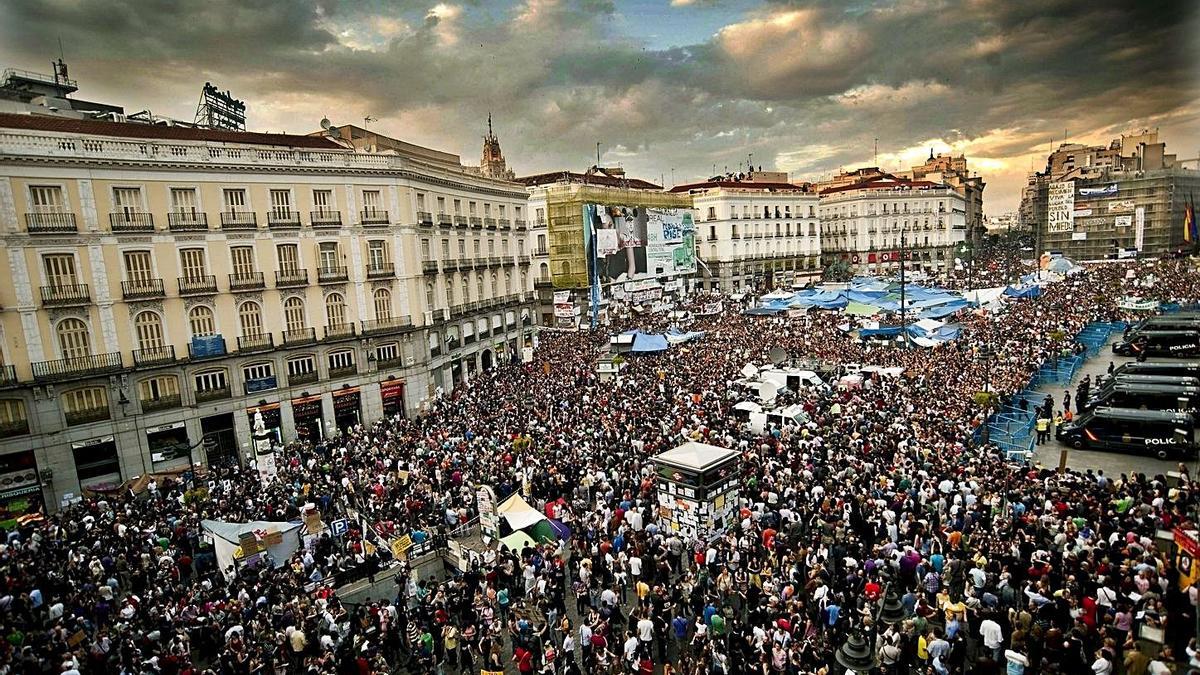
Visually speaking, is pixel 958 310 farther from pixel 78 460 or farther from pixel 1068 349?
pixel 78 460

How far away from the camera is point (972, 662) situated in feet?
36.5

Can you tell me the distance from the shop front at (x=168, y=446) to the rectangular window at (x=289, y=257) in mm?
8155

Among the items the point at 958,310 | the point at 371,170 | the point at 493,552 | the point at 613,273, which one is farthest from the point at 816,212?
the point at 493,552

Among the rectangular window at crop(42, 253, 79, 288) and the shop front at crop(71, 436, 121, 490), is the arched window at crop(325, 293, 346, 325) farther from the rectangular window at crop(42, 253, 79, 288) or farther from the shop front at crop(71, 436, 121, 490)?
the shop front at crop(71, 436, 121, 490)

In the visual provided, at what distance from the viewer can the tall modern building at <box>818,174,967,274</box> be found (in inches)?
3607

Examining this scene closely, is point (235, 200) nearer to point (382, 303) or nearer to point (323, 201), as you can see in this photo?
point (323, 201)

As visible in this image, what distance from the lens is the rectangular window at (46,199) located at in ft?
81.9

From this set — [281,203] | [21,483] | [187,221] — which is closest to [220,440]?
[21,483]

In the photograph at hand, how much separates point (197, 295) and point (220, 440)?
6.51 metres

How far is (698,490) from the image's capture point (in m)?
16.1

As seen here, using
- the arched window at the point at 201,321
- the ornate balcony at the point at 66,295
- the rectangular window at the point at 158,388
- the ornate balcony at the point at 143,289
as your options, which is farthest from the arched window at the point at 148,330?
the ornate balcony at the point at 66,295

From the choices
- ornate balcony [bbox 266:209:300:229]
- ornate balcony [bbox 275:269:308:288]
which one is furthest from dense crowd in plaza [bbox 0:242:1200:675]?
ornate balcony [bbox 266:209:300:229]

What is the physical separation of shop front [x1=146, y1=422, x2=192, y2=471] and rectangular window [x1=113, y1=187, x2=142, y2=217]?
8949mm

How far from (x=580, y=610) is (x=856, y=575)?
18.6 feet
